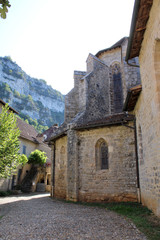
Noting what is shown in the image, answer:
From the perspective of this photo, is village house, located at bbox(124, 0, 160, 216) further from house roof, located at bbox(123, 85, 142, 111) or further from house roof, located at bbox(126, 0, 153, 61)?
house roof, located at bbox(123, 85, 142, 111)

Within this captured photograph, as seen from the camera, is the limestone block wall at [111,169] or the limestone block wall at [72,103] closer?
the limestone block wall at [111,169]

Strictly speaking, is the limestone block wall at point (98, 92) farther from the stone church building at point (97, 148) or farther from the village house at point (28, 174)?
the village house at point (28, 174)

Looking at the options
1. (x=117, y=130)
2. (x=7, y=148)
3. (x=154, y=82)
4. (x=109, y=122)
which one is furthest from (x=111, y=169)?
(x=7, y=148)

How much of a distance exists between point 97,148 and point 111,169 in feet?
4.84

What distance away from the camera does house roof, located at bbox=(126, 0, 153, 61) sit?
4.80 m

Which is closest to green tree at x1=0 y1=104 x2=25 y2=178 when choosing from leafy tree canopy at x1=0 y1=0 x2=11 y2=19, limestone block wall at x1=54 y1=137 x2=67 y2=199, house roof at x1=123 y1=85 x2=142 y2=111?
limestone block wall at x1=54 y1=137 x2=67 y2=199

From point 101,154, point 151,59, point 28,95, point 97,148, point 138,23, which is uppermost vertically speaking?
point 28,95

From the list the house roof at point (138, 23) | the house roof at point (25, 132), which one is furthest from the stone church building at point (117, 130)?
the house roof at point (25, 132)

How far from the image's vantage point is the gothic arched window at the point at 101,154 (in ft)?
34.1

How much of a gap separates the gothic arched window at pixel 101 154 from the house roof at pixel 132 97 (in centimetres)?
251

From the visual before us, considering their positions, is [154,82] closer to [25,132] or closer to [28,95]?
[25,132]

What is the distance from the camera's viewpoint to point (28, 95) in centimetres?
9112

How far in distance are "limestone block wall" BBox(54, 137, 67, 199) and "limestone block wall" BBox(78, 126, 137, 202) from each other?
1960mm

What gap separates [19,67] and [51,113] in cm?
2778
